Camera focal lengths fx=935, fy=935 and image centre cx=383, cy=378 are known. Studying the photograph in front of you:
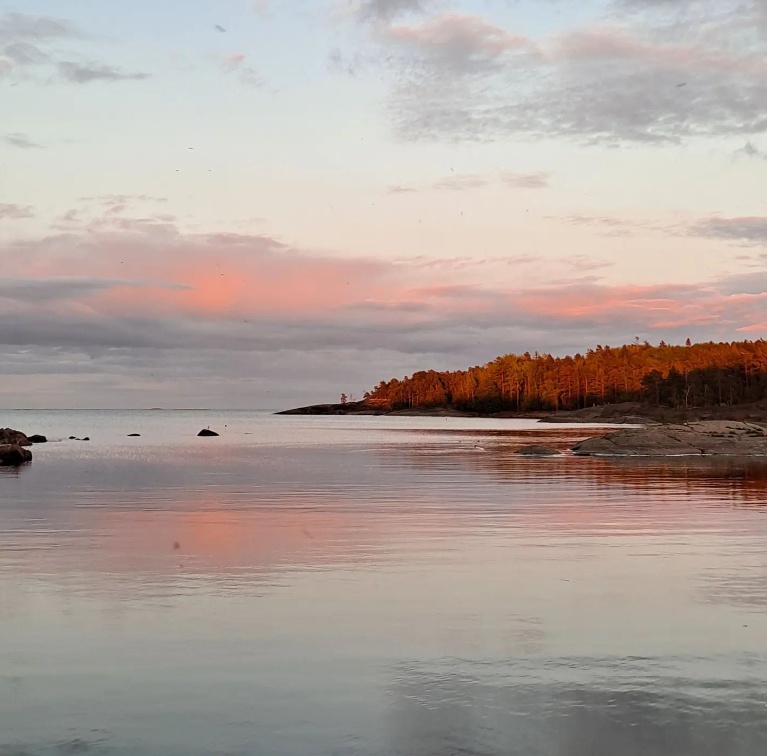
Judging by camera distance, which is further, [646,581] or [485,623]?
[646,581]

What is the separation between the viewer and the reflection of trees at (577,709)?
7.14 metres

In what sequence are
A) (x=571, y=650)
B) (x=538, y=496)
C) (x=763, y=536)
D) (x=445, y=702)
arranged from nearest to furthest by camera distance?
1. (x=445, y=702)
2. (x=571, y=650)
3. (x=763, y=536)
4. (x=538, y=496)

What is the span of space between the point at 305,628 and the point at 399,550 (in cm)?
632

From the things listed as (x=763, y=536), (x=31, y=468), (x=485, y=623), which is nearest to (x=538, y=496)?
(x=763, y=536)

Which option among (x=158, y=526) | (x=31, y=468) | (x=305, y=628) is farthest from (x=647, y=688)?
(x=31, y=468)

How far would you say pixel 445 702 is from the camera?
8133mm

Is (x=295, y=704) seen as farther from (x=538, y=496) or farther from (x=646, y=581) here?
(x=538, y=496)

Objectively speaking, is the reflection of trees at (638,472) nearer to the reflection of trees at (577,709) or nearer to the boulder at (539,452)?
the boulder at (539,452)

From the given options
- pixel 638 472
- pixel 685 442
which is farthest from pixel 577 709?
pixel 685 442

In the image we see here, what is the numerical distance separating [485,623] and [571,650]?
1.54 metres

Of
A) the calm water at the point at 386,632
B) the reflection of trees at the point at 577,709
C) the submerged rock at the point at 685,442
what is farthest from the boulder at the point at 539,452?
the reflection of trees at the point at 577,709

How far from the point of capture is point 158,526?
2128 centimetres

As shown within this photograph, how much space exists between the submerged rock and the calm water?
27.9 meters

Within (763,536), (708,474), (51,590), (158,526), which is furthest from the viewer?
(708,474)
